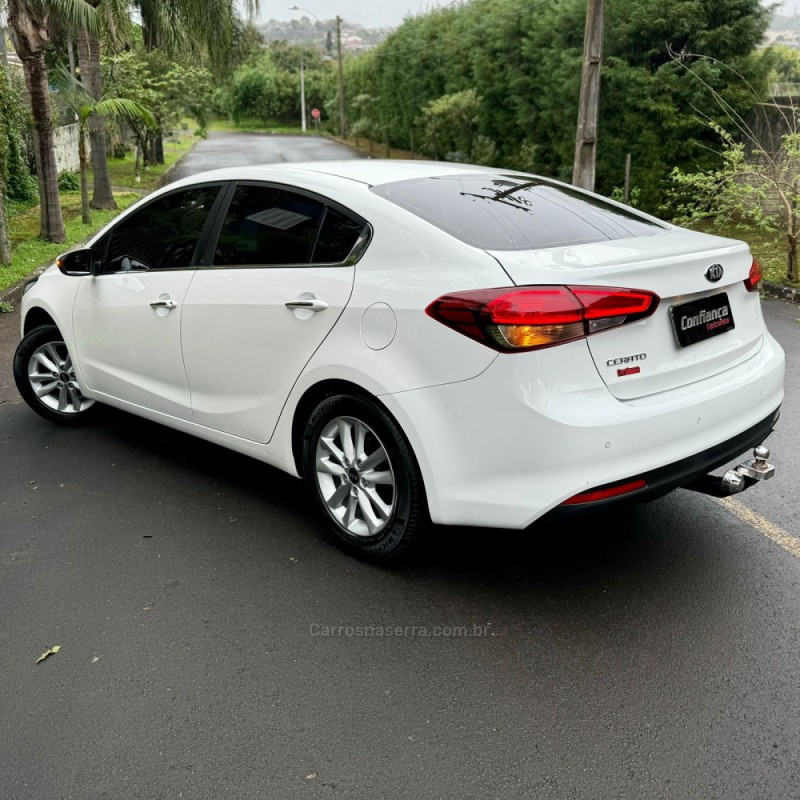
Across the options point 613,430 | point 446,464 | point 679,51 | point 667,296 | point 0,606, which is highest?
point 679,51

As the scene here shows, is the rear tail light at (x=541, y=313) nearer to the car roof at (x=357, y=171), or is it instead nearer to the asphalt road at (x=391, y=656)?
the asphalt road at (x=391, y=656)

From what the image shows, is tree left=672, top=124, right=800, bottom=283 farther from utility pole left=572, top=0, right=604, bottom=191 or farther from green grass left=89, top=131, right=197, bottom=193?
green grass left=89, top=131, right=197, bottom=193

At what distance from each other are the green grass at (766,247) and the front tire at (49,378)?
7873 mm

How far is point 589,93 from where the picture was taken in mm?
12414

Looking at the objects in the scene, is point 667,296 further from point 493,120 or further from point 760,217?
point 493,120

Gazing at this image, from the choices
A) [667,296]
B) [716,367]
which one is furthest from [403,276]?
[716,367]

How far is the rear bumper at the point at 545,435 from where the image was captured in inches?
117

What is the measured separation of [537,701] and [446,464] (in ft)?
2.91

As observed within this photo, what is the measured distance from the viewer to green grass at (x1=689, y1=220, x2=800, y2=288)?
34.4ft

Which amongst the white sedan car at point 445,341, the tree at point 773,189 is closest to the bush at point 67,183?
the tree at point 773,189

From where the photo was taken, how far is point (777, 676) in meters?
2.87

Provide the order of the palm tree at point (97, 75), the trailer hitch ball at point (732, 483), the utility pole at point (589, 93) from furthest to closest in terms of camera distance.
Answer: the palm tree at point (97, 75) < the utility pole at point (589, 93) < the trailer hitch ball at point (732, 483)

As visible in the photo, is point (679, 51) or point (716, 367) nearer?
point (716, 367)

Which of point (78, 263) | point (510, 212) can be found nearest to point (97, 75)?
point (78, 263)
